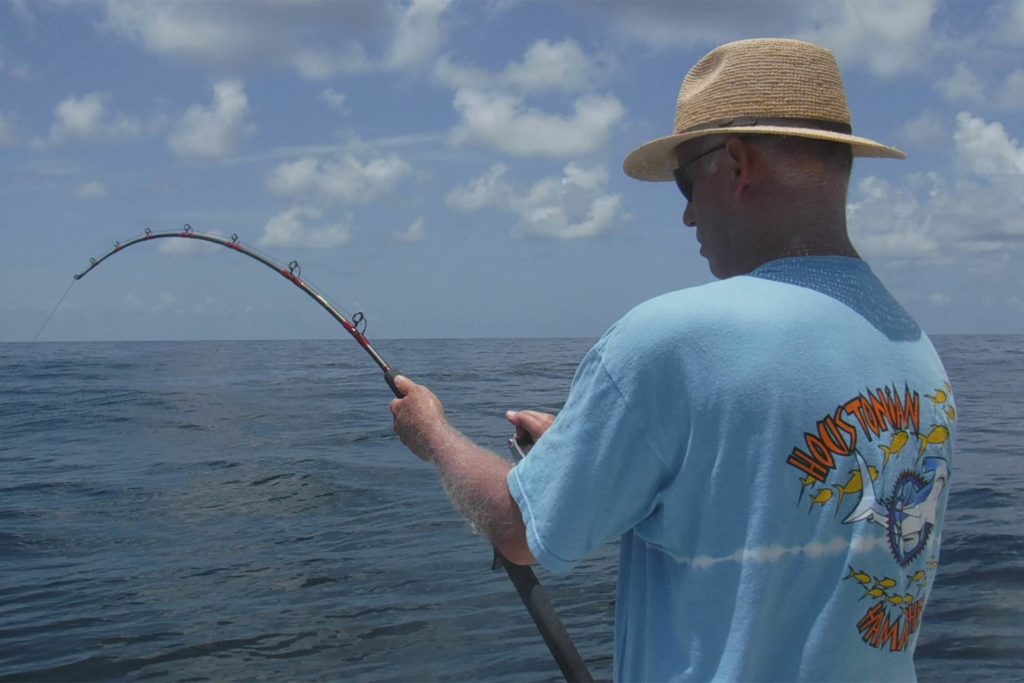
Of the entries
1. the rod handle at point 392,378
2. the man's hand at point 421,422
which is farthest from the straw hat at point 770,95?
the rod handle at point 392,378

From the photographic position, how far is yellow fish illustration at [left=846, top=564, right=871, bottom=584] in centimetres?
143

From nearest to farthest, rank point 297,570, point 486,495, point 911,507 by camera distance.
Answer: point 911,507 < point 486,495 < point 297,570

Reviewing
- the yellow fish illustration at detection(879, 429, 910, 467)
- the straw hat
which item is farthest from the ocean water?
the straw hat

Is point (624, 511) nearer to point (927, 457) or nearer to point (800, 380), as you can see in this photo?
point (800, 380)

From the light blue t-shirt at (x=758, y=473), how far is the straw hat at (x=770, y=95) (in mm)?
240

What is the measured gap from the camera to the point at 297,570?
6.98 meters

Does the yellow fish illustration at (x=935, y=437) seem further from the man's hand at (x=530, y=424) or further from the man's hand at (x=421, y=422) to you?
the man's hand at (x=421, y=422)

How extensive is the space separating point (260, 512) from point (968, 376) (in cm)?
2114

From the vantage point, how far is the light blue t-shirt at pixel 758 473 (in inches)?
54.4

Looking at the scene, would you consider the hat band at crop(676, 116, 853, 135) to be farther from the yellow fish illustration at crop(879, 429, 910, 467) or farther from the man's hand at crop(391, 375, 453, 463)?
the man's hand at crop(391, 375, 453, 463)

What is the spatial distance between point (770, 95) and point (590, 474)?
701mm

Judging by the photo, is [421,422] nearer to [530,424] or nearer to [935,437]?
[530,424]

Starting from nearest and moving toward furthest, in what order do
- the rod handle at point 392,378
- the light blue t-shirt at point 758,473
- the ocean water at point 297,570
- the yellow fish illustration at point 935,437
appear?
the light blue t-shirt at point 758,473
the yellow fish illustration at point 935,437
the rod handle at point 392,378
the ocean water at point 297,570

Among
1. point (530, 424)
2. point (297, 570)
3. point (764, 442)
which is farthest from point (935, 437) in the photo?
point (297, 570)
